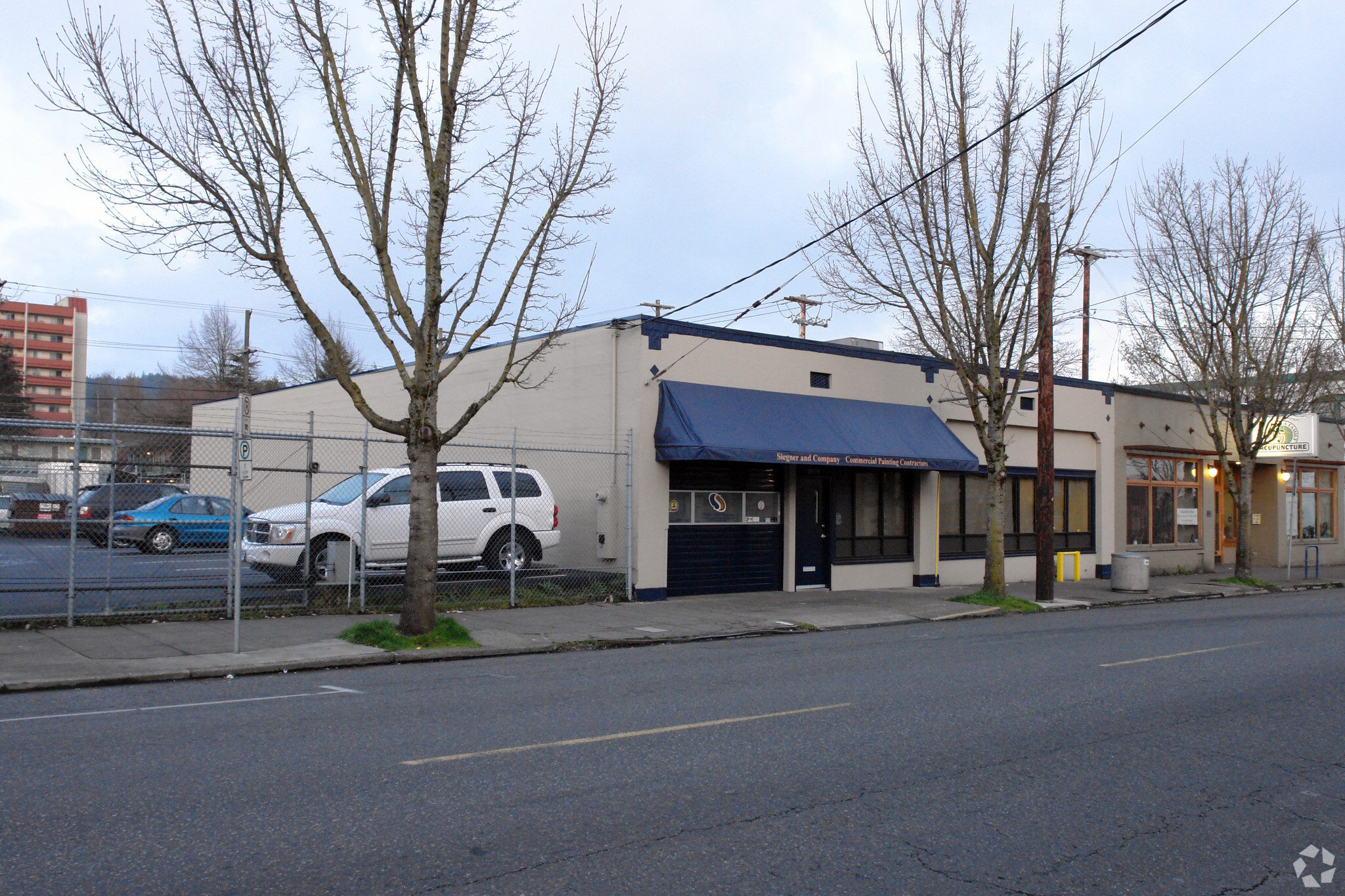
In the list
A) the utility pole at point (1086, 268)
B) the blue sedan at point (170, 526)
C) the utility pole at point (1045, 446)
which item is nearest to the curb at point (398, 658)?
the utility pole at point (1045, 446)

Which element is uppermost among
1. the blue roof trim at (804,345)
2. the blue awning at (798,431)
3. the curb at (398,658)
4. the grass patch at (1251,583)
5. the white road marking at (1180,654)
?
the blue roof trim at (804,345)

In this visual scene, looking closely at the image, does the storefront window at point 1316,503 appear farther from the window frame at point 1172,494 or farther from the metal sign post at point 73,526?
the metal sign post at point 73,526

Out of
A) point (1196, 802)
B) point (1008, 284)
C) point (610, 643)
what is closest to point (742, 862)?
point (1196, 802)

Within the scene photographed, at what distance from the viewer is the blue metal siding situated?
17391 mm

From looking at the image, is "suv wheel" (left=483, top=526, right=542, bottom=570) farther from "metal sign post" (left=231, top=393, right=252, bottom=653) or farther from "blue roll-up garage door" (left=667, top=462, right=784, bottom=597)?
"metal sign post" (left=231, top=393, right=252, bottom=653)

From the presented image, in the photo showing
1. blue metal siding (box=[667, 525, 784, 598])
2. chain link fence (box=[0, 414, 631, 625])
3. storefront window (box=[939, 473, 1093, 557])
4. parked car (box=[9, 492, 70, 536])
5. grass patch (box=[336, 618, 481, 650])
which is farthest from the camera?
storefront window (box=[939, 473, 1093, 557])

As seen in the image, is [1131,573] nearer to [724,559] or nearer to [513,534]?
[724,559]

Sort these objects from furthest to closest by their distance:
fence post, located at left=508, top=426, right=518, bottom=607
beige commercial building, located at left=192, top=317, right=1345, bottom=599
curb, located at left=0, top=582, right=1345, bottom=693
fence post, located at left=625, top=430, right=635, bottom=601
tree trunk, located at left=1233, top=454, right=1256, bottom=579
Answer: tree trunk, located at left=1233, top=454, right=1256, bottom=579
beige commercial building, located at left=192, top=317, right=1345, bottom=599
fence post, located at left=625, top=430, right=635, bottom=601
fence post, located at left=508, top=426, right=518, bottom=607
curb, located at left=0, top=582, right=1345, bottom=693

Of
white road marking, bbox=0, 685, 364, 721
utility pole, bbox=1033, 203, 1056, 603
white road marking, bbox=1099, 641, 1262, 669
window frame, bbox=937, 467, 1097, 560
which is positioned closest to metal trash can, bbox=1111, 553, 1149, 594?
window frame, bbox=937, 467, 1097, 560

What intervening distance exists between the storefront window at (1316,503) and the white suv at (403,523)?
2709 cm

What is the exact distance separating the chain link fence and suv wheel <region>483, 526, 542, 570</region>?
25 mm

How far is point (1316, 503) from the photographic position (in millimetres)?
32719

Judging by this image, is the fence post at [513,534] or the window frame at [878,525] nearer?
the fence post at [513,534]

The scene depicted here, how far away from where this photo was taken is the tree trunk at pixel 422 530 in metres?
11.8
